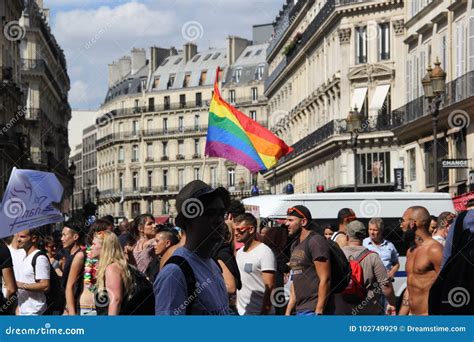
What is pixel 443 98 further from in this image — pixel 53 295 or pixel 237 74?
pixel 237 74

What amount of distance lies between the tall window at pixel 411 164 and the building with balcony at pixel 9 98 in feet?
57.3

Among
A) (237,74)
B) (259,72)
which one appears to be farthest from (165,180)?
(259,72)

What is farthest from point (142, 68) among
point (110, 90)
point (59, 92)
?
point (59, 92)

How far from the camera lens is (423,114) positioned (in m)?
38.0

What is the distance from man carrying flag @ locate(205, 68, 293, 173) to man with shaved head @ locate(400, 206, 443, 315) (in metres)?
12.3

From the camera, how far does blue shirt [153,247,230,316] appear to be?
17.0 feet

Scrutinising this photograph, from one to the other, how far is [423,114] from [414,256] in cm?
2863

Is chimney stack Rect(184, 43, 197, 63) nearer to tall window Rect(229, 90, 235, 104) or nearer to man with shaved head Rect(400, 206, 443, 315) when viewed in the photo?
tall window Rect(229, 90, 235, 104)

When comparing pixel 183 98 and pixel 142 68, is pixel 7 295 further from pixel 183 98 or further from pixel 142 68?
pixel 142 68

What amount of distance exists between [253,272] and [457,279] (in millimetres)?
4306

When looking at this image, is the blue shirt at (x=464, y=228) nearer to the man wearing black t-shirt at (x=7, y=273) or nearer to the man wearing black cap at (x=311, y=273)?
the man wearing black cap at (x=311, y=273)

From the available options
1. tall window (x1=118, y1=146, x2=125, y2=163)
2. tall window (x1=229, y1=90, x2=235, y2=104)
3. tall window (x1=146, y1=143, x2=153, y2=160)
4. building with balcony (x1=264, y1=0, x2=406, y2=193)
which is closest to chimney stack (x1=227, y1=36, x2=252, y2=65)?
tall window (x1=229, y1=90, x2=235, y2=104)

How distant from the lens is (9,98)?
187 feet
